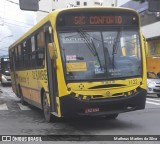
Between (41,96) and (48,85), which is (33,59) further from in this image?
(48,85)

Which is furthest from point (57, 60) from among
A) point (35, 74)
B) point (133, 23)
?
point (35, 74)

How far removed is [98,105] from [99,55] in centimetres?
126

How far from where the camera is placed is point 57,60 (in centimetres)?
1066

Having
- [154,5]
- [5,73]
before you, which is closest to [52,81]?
[154,5]

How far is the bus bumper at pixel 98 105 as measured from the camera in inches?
412

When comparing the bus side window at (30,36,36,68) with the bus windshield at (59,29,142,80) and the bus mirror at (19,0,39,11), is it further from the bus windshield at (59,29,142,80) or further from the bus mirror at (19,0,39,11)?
the bus windshield at (59,29,142,80)

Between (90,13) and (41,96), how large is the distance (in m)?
3.34

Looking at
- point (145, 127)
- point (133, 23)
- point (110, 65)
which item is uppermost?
point (133, 23)

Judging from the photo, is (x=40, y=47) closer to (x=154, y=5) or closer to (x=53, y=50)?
(x=53, y=50)

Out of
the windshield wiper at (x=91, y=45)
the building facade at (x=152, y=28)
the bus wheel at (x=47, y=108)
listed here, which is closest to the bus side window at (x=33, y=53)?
the bus wheel at (x=47, y=108)

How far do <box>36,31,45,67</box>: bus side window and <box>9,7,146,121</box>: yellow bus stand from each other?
813 mm

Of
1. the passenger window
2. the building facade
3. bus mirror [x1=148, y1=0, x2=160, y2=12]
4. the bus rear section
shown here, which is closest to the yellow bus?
the passenger window

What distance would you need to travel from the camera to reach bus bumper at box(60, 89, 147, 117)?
412 inches

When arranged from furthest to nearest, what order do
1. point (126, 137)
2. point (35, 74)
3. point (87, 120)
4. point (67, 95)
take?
1. point (35, 74)
2. point (87, 120)
3. point (67, 95)
4. point (126, 137)
